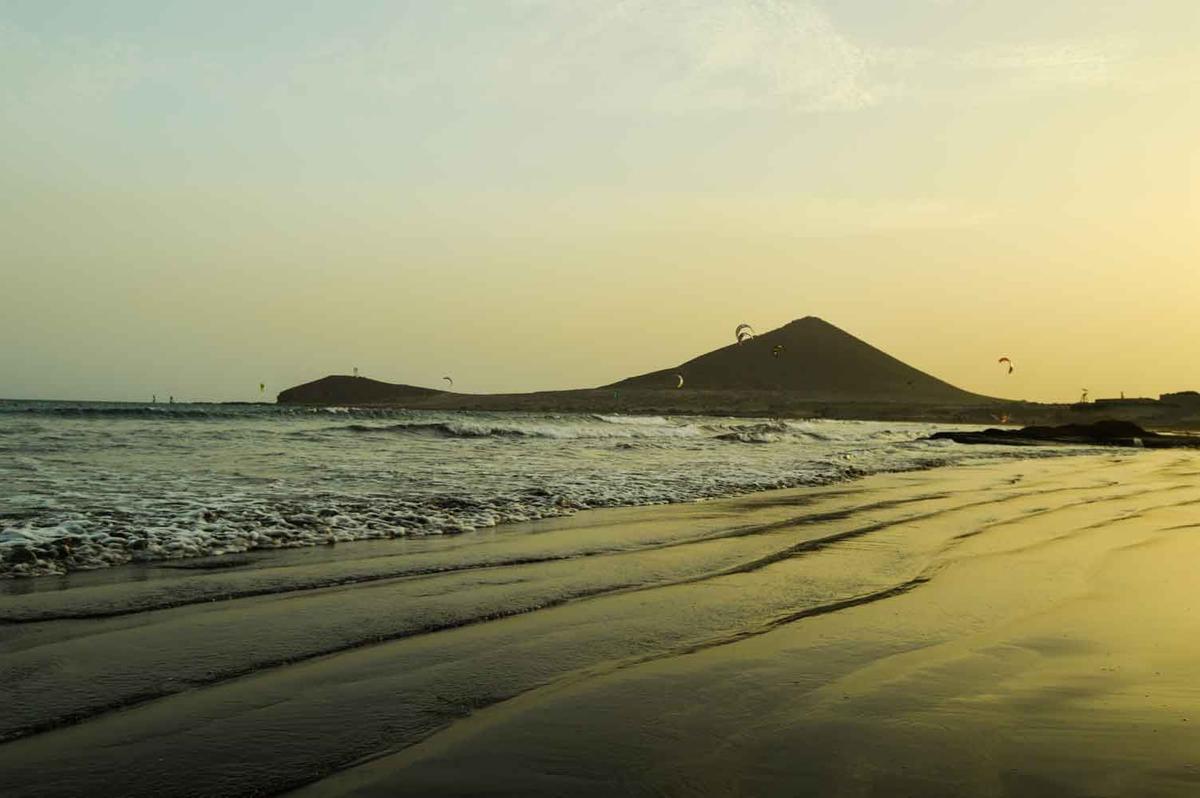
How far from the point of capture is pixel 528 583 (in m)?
6.84

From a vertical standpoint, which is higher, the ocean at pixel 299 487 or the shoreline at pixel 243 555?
the ocean at pixel 299 487

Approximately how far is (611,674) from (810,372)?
146055 mm

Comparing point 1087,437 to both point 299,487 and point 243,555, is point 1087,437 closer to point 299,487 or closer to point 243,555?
point 299,487

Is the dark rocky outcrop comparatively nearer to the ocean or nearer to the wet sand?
the ocean

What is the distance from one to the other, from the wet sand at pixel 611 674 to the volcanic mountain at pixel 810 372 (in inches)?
4839

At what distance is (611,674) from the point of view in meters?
4.52

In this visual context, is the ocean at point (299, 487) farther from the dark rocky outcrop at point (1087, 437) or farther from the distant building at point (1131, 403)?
the distant building at point (1131, 403)

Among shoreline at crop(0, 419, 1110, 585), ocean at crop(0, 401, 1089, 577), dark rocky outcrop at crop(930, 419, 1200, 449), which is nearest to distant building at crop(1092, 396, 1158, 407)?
dark rocky outcrop at crop(930, 419, 1200, 449)

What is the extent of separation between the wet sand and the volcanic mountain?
123m

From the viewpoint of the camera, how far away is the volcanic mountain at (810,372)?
13700cm

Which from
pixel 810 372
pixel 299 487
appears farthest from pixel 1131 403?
pixel 299 487

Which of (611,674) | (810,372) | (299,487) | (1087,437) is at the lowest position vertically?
(611,674)

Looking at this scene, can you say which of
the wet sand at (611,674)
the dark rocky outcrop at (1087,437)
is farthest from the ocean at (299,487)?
the dark rocky outcrop at (1087,437)

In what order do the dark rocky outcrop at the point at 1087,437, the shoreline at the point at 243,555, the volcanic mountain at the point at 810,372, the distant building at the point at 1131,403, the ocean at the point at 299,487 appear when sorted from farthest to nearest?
the volcanic mountain at the point at 810,372 < the distant building at the point at 1131,403 < the dark rocky outcrop at the point at 1087,437 < the ocean at the point at 299,487 < the shoreline at the point at 243,555
